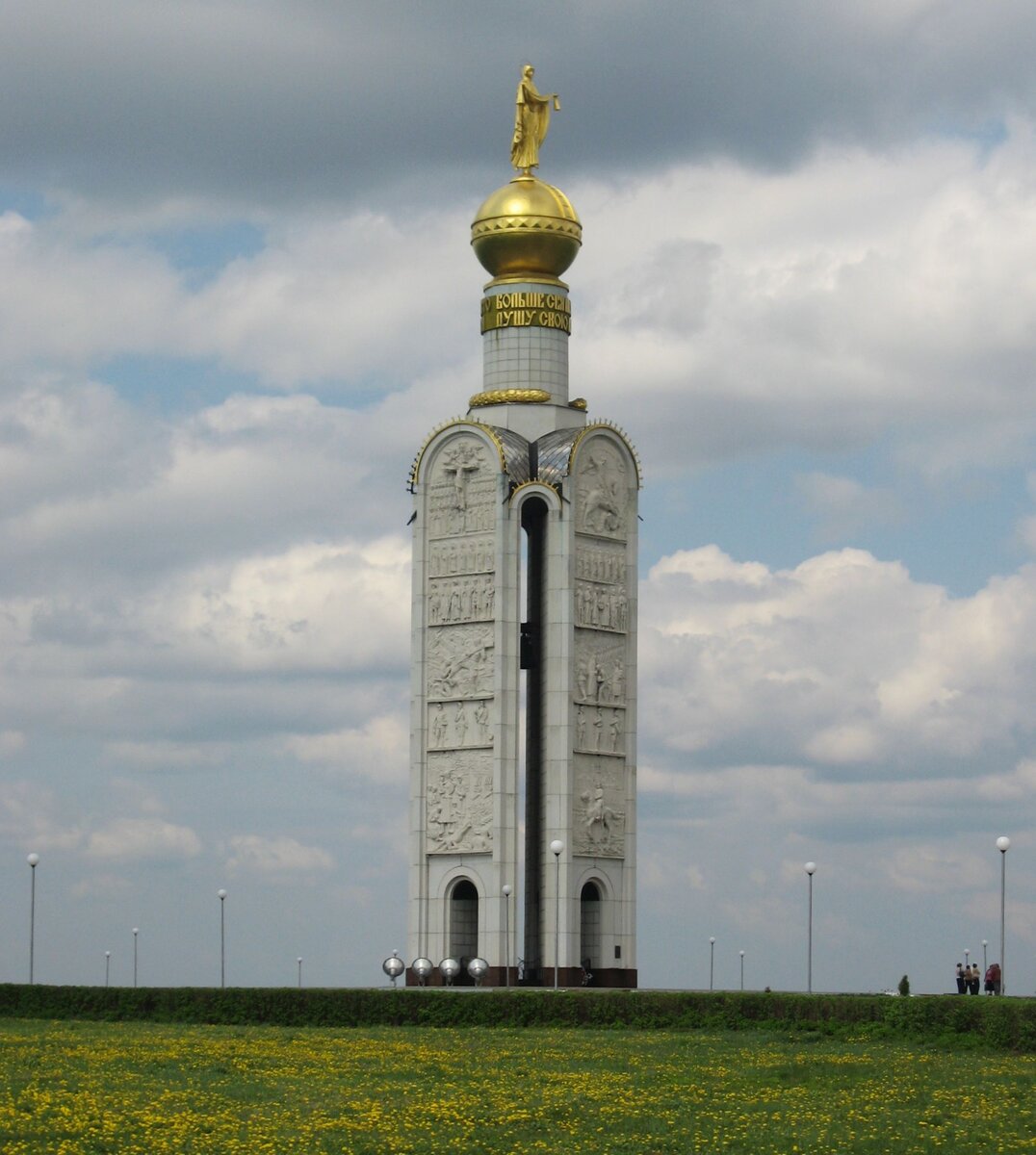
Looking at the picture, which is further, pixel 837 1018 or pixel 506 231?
pixel 506 231

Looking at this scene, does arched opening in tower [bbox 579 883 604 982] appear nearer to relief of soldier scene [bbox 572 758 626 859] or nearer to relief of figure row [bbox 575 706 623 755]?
relief of soldier scene [bbox 572 758 626 859]

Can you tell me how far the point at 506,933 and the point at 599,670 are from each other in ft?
23.5

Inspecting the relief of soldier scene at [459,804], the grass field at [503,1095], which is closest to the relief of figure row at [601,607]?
the relief of soldier scene at [459,804]

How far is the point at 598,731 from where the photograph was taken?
59.8 metres

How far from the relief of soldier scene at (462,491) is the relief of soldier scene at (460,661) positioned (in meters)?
2.59

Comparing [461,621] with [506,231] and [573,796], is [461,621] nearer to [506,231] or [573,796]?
[573,796]

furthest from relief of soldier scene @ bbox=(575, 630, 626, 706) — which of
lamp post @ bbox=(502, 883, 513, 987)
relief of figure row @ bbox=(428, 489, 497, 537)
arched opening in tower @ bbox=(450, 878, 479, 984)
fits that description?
arched opening in tower @ bbox=(450, 878, 479, 984)

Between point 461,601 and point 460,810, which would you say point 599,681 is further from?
point 460,810

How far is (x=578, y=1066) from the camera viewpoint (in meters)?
35.0

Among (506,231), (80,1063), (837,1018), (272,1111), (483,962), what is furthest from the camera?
(506,231)

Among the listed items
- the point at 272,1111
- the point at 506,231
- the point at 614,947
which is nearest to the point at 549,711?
the point at 614,947

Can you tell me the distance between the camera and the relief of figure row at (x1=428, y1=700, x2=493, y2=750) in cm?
5894

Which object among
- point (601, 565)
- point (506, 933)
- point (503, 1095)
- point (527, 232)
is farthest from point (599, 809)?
point (503, 1095)

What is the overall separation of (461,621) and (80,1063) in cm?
2708
